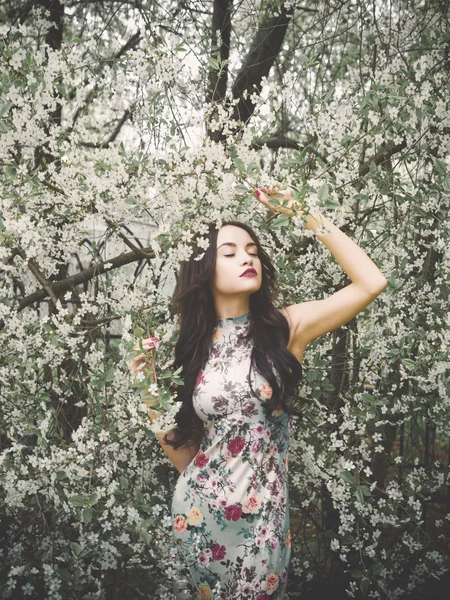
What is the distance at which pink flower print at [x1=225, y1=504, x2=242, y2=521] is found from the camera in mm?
1717

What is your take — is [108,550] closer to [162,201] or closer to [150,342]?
→ [150,342]

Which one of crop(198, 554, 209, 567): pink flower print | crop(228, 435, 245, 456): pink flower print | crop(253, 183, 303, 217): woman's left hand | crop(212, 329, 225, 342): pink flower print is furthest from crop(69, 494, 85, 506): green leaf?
crop(253, 183, 303, 217): woman's left hand

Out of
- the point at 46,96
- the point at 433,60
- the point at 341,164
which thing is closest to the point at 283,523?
the point at 341,164

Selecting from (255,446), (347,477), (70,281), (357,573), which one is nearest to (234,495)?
(255,446)

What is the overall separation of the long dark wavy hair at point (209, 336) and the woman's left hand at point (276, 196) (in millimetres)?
210

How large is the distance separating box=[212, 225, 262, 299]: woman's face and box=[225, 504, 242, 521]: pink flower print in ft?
2.04

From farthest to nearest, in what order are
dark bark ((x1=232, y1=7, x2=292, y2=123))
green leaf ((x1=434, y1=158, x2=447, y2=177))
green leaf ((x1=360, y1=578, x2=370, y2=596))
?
dark bark ((x1=232, y1=7, x2=292, y2=123)) → green leaf ((x1=360, y1=578, x2=370, y2=596)) → green leaf ((x1=434, y1=158, x2=447, y2=177))

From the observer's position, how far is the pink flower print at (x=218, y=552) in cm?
173

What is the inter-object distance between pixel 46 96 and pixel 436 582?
2812 millimetres

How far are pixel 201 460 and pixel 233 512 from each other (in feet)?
0.62

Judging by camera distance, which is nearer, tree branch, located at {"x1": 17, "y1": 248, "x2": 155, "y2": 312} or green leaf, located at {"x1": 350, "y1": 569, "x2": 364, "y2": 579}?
green leaf, located at {"x1": 350, "y1": 569, "x2": 364, "y2": 579}

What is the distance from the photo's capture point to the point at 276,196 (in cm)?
164

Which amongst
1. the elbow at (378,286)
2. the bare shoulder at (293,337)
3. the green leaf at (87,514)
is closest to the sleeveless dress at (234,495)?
the bare shoulder at (293,337)

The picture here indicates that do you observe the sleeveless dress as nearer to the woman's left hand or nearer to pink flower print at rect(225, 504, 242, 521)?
pink flower print at rect(225, 504, 242, 521)
